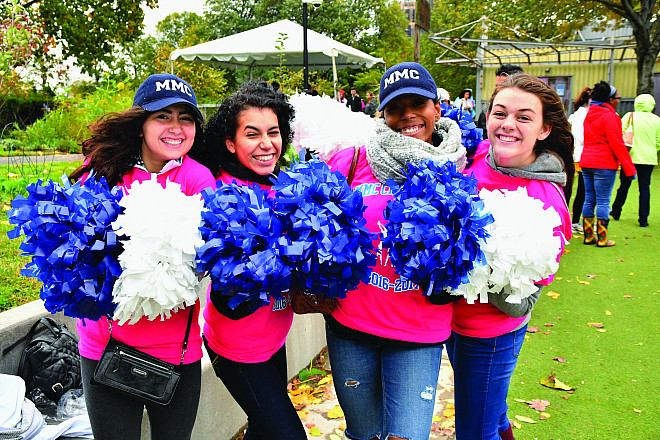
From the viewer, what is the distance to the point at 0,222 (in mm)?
4492

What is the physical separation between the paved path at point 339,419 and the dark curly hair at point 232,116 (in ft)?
6.00

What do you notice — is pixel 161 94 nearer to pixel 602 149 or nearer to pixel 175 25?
pixel 602 149

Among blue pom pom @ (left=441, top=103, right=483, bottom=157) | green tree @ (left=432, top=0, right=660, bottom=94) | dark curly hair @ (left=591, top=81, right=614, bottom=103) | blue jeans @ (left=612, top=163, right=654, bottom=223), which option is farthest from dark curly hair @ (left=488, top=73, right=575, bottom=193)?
green tree @ (left=432, top=0, right=660, bottom=94)

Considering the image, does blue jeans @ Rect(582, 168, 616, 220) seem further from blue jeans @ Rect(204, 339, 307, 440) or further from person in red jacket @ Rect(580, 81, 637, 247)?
blue jeans @ Rect(204, 339, 307, 440)

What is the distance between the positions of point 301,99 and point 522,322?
1.74 meters

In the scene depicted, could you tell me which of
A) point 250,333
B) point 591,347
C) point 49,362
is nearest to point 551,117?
point 250,333

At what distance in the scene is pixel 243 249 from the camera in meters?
1.62

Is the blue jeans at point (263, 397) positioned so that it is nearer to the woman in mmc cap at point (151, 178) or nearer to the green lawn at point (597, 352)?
the woman in mmc cap at point (151, 178)

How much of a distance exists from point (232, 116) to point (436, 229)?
1.09 meters

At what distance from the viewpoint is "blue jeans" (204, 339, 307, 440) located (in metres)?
2.07

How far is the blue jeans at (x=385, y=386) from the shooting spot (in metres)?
2.03

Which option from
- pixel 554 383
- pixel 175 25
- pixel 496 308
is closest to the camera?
pixel 496 308

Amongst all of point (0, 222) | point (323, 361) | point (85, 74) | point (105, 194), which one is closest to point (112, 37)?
point (85, 74)

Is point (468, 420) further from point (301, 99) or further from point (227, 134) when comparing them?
point (301, 99)
